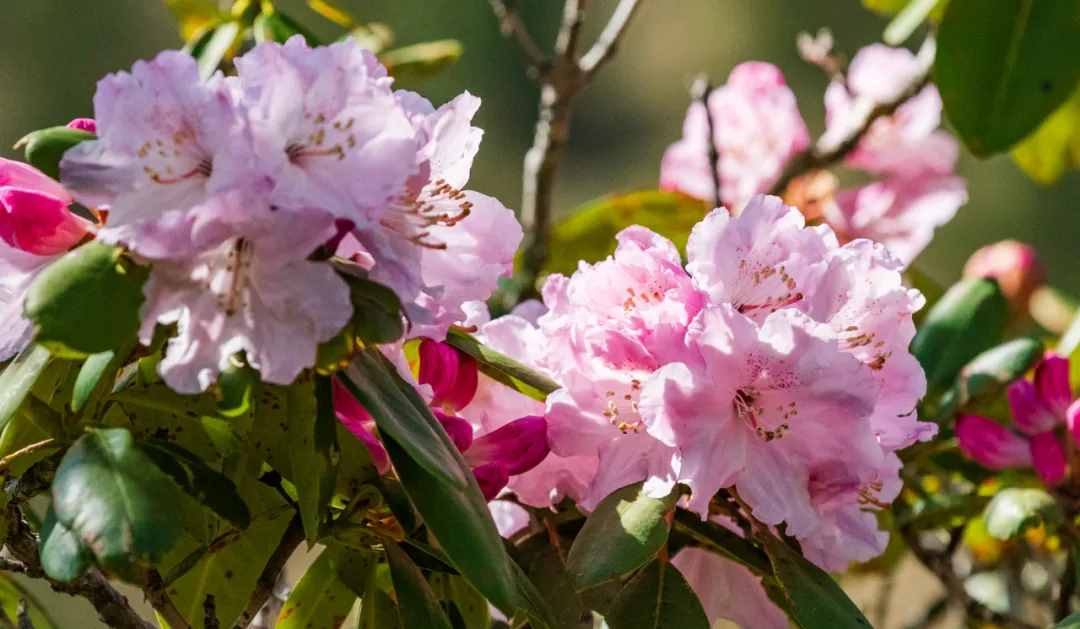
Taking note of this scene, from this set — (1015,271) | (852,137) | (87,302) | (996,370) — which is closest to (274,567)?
(87,302)

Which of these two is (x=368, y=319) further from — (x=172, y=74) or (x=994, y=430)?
(x=994, y=430)

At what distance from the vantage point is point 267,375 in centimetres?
57

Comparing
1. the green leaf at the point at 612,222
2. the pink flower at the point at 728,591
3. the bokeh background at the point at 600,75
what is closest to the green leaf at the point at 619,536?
the pink flower at the point at 728,591

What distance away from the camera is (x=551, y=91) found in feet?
4.28

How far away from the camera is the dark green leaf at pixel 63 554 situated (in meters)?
0.55

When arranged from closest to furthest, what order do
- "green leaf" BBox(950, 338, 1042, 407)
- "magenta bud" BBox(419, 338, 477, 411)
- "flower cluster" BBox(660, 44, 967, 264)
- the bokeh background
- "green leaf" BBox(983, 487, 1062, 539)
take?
"magenta bud" BBox(419, 338, 477, 411) → "green leaf" BBox(983, 487, 1062, 539) → "green leaf" BBox(950, 338, 1042, 407) → "flower cluster" BBox(660, 44, 967, 264) → the bokeh background

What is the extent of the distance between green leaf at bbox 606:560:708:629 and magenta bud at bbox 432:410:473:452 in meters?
0.11

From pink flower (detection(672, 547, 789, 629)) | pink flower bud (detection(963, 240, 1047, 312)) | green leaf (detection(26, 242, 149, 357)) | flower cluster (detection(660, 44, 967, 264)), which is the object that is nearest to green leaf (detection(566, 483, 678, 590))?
pink flower (detection(672, 547, 789, 629))

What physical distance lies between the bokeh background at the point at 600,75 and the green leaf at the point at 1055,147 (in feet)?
12.4

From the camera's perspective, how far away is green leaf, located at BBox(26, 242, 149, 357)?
0.57m

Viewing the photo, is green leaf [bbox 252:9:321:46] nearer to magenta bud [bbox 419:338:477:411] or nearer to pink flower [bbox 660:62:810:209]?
magenta bud [bbox 419:338:477:411]

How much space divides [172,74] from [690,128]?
1.05 m

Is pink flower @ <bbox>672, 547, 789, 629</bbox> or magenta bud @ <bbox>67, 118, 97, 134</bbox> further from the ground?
magenta bud @ <bbox>67, 118, 97, 134</bbox>

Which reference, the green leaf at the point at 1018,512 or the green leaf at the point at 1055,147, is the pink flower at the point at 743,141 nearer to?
the green leaf at the point at 1055,147
